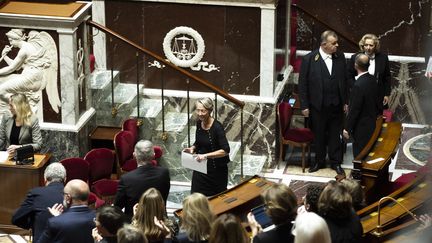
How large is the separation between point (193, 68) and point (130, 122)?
4.03ft

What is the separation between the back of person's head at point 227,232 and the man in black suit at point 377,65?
16.9 ft

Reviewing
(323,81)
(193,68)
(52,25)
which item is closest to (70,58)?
(52,25)

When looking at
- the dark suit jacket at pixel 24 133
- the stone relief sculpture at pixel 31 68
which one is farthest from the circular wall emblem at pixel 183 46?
the dark suit jacket at pixel 24 133

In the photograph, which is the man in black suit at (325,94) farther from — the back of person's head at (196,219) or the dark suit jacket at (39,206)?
the back of person's head at (196,219)

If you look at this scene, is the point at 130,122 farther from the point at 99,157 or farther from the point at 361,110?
the point at 361,110

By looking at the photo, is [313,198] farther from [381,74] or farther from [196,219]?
[381,74]

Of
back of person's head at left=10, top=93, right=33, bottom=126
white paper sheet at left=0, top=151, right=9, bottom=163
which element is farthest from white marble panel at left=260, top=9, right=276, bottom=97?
white paper sheet at left=0, top=151, right=9, bottom=163

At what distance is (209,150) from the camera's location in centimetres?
752

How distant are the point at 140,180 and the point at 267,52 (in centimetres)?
370

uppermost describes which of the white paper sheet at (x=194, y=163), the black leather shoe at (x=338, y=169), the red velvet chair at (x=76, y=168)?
the white paper sheet at (x=194, y=163)

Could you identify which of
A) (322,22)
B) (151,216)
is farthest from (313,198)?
(322,22)

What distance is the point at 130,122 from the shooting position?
29.9ft

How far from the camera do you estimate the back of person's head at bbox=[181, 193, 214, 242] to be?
509cm

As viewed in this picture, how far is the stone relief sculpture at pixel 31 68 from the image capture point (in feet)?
27.8
